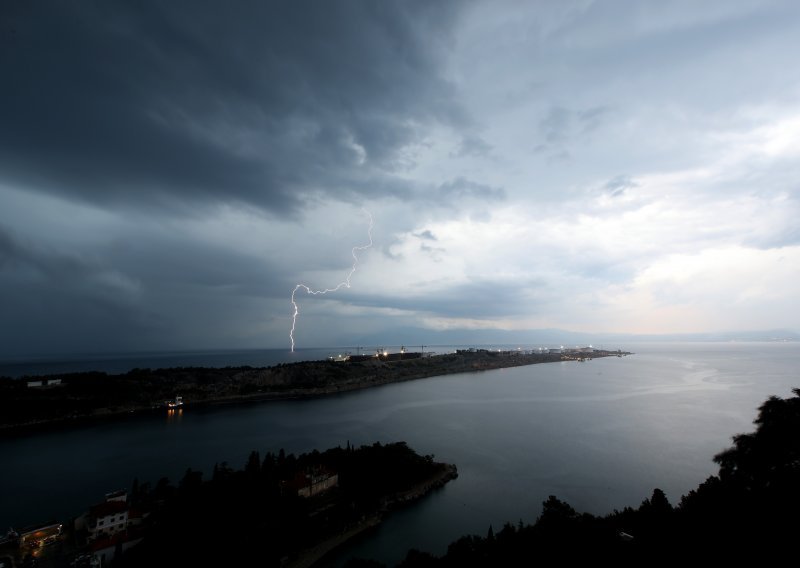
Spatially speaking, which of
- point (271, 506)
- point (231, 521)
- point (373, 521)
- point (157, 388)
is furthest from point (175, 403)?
point (373, 521)

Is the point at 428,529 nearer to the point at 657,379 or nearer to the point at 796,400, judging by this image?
the point at 796,400

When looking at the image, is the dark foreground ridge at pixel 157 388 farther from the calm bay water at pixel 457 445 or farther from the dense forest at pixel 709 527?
the dense forest at pixel 709 527

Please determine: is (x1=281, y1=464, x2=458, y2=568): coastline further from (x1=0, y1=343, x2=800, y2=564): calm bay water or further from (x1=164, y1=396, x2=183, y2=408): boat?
(x1=164, y1=396, x2=183, y2=408): boat

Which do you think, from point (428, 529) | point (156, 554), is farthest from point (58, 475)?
point (428, 529)

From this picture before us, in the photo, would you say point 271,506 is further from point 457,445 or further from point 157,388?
point 157,388

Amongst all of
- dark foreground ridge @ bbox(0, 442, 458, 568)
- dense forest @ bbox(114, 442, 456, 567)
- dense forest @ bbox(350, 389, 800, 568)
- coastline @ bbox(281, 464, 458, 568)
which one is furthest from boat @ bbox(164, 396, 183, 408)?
dense forest @ bbox(350, 389, 800, 568)

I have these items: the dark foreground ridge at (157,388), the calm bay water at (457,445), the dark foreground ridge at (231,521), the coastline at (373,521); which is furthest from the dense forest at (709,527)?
the dark foreground ridge at (157,388)
